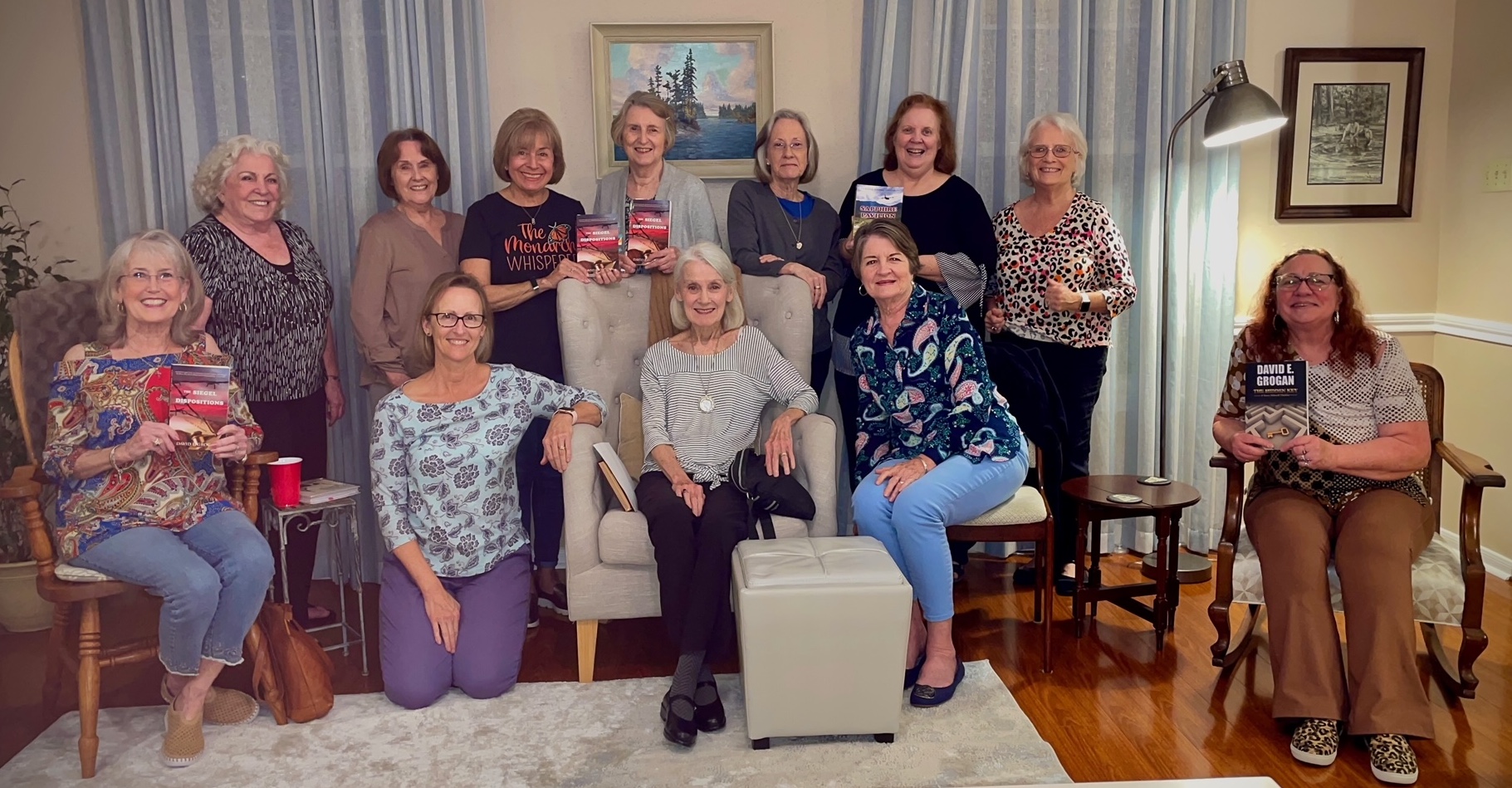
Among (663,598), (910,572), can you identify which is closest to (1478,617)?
(910,572)

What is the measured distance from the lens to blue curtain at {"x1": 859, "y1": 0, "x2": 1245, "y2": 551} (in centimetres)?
388

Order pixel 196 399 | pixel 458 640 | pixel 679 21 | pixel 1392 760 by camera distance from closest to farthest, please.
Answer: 1. pixel 1392 760
2. pixel 196 399
3. pixel 458 640
4. pixel 679 21

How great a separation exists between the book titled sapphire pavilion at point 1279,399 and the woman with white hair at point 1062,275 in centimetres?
72

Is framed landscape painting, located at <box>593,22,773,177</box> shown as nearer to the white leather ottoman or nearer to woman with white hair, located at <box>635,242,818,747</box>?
woman with white hair, located at <box>635,242,818,747</box>

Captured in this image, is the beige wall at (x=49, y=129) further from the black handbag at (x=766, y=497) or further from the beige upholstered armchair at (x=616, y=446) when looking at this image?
the black handbag at (x=766, y=497)

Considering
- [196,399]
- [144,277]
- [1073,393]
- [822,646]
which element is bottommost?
[822,646]

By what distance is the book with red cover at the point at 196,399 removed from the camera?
268 cm

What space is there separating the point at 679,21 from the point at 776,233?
96 cm

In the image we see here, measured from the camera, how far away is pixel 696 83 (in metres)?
3.91

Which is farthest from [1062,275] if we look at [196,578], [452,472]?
[196,578]

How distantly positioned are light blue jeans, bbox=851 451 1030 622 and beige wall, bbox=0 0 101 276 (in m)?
2.87

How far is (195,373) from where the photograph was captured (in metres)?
2.68

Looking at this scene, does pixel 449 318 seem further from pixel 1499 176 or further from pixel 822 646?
pixel 1499 176

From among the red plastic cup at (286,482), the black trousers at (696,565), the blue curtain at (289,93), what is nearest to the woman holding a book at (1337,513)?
the black trousers at (696,565)
